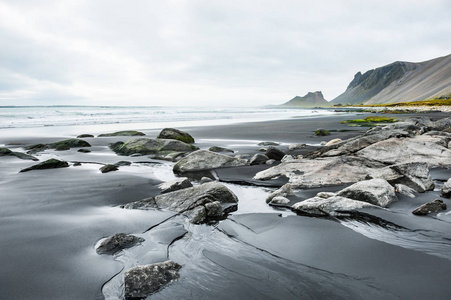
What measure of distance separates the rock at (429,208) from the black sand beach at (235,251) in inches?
5.4

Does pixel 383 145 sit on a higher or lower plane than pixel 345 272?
higher

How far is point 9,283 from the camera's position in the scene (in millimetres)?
3227

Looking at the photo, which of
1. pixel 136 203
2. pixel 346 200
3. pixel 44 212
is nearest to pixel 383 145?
→ pixel 346 200

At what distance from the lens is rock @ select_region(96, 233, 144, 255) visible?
13.3ft

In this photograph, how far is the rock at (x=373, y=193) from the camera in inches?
209

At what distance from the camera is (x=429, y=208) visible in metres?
4.98

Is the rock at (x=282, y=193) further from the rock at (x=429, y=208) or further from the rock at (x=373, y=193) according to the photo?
the rock at (x=429, y=208)

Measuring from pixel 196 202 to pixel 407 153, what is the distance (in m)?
7.69

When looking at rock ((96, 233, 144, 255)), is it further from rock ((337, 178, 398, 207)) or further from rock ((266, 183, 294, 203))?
rock ((337, 178, 398, 207))

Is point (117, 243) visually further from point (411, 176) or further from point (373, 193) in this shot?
point (411, 176)

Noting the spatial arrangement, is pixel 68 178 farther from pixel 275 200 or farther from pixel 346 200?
pixel 346 200

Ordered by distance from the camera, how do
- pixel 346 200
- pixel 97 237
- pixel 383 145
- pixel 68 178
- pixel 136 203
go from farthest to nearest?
pixel 383 145 → pixel 68 178 → pixel 136 203 → pixel 346 200 → pixel 97 237

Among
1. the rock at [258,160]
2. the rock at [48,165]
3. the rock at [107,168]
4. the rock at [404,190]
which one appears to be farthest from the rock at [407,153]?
the rock at [48,165]

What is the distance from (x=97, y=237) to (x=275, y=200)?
3.54 metres
